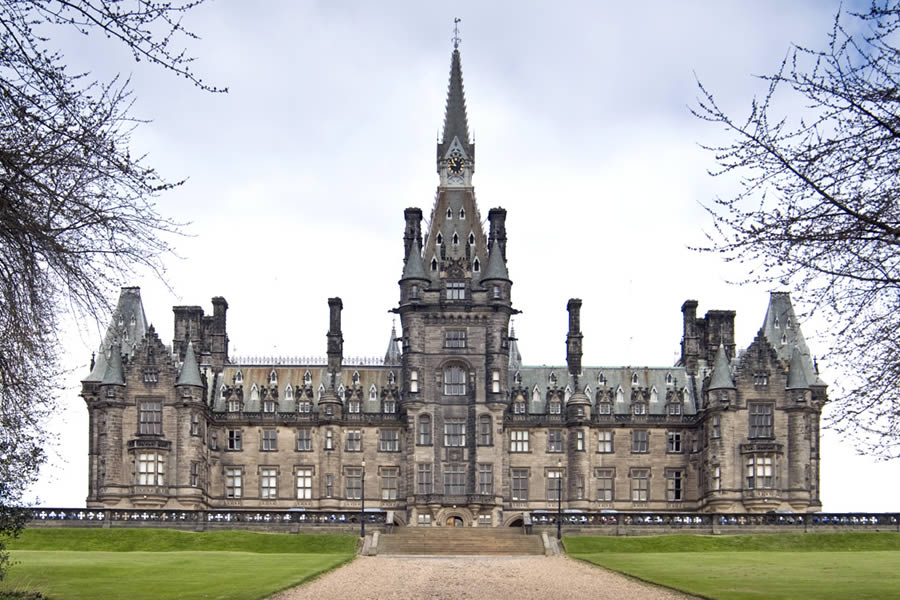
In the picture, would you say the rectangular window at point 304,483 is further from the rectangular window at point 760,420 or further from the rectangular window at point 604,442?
the rectangular window at point 760,420

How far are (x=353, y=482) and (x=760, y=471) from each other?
27066 mm

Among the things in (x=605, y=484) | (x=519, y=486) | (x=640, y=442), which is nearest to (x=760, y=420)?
(x=640, y=442)

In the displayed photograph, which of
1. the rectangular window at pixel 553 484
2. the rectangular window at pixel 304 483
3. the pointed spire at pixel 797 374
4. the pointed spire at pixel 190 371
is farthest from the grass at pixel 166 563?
the pointed spire at pixel 797 374

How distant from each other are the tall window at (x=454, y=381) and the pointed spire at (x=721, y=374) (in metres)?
16.4

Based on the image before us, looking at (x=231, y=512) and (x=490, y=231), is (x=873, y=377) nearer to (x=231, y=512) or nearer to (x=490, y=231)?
(x=231, y=512)

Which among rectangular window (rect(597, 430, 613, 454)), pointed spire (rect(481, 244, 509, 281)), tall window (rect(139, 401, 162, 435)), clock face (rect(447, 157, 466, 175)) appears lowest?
rectangular window (rect(597, 430, 613, 454))

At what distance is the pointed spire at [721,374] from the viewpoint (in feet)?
263

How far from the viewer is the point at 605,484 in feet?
277

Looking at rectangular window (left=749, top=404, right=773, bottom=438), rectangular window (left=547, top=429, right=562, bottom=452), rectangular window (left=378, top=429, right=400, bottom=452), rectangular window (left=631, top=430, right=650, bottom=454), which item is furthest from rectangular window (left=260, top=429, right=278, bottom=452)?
rectangular window (left=749, top=404, right=773, bottom=438)

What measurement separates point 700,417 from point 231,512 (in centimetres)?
3219

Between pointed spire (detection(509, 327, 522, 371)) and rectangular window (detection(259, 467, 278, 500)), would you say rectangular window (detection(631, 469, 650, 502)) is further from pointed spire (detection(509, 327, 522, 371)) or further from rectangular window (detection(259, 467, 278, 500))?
rectangular window (detection(259, 467, 278, 500))

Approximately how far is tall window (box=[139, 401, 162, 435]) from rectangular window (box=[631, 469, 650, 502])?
32043 mm

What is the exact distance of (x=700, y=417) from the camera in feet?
274

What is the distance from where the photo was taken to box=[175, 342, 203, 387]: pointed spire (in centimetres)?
7881
